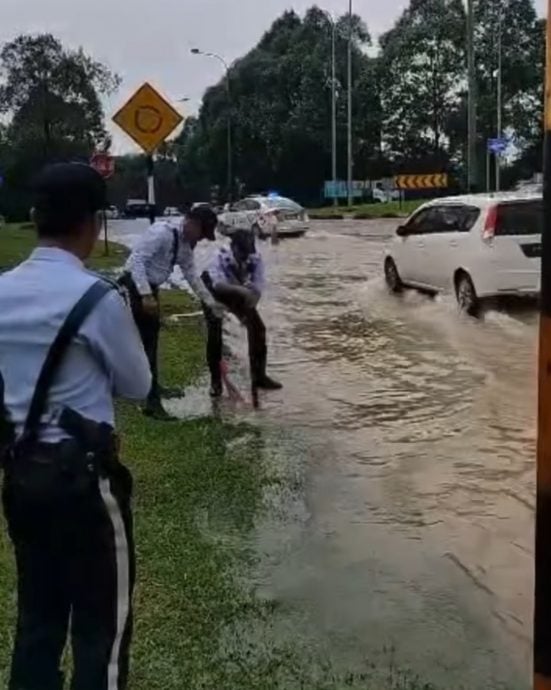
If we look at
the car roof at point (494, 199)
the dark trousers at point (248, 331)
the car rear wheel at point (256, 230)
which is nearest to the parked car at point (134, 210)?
the car rear wheel at point (256, 230)

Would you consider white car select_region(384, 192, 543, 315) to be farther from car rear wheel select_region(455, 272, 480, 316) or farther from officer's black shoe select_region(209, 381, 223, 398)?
officer's black shoe select_region(209, 381, 223, 398)

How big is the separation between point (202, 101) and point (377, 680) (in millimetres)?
91205

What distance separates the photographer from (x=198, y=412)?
400 inches

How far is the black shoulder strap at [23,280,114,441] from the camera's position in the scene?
3.28 meters

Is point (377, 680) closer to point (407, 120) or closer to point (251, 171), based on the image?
point (407, 120)

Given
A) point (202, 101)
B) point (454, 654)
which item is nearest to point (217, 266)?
point (454, 654)

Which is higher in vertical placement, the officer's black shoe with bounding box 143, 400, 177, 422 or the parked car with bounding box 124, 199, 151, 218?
the officer's black shoe with bounding box 143, 400, 177, 422

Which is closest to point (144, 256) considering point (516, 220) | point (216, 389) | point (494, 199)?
point (216, 389)

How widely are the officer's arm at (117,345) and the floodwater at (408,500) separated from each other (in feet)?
6.52

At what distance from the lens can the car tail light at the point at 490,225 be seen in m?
16.9

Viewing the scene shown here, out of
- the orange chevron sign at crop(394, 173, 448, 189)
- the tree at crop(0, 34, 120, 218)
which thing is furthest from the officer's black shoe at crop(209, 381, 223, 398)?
the orange chevron sign at crop(394, 173, 448, 189)

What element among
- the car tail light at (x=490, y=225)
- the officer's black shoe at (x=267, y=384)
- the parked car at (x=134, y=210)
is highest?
the car tail light at (x=490, y=225)

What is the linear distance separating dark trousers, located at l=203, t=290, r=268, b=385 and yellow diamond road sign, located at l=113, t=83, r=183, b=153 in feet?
15.5

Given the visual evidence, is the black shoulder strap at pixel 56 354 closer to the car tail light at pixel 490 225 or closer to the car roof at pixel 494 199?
the car tail light at pixel 490 225
